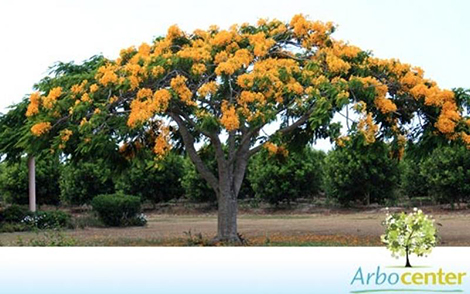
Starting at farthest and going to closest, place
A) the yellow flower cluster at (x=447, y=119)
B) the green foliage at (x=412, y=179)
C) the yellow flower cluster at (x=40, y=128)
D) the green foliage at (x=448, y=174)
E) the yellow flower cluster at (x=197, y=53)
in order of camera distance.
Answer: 1. the green foliage at (x=412, y=179)
2. the green foliage at (x=448, y=174)
3. the yellow flower cluster at (x=40, y=128)
4. the yellow flower cluster at (x=447, y=119)
5. the yellow flower cluster at (x=197, y=53)

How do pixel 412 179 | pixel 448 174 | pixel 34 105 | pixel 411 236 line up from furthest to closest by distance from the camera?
pixel 412 179 < pixel 448 174 < pixel 34 105 < pixel 411 236

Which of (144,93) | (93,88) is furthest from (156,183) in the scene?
(144,93)

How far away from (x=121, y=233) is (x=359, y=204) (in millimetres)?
15755

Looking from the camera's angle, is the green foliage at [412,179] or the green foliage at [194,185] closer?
the green foliage at [412,179]

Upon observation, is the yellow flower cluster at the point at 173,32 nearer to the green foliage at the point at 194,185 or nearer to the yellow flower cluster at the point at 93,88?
the yellow flower cluster at the point at 93,88

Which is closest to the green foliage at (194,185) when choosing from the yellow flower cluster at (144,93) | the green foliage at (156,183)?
the green foliage at (156,183)

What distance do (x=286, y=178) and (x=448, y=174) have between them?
7617 millimetres

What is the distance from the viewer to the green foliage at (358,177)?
3095cm

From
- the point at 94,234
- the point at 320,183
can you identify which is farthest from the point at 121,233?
the point at 320,183

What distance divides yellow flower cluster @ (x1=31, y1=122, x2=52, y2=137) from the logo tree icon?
8.98 m

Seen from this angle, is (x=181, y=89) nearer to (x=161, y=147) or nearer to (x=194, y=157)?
(x=161, y=147)

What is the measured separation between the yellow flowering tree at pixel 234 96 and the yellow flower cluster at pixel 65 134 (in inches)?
0.8

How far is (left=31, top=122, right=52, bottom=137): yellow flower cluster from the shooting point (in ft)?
49.5

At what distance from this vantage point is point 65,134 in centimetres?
1485
